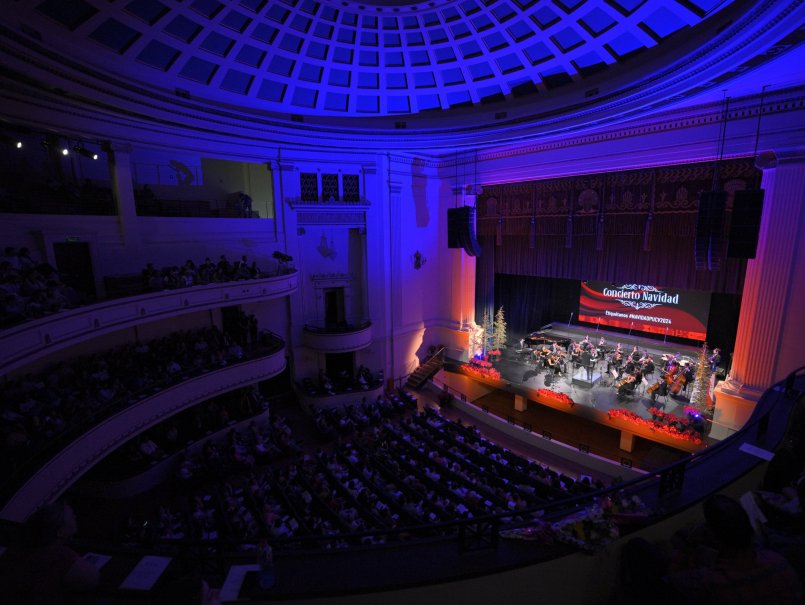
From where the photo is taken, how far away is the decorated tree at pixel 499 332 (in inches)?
667

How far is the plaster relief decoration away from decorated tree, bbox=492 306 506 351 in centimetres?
714

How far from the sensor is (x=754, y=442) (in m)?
4.93

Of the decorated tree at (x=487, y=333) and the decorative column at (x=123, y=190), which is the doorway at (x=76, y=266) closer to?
the decorative column at (x=123, y=190)

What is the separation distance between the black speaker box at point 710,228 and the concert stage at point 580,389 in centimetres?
480

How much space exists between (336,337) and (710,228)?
11262mm

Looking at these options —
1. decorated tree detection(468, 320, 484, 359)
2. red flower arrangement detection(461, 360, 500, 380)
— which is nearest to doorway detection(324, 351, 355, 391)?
red flower arrangement detection(461, 360, 500, 380)

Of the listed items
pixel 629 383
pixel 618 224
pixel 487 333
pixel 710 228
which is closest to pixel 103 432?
pixel 487 333

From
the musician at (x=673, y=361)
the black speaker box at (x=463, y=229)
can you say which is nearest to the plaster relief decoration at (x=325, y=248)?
the black speaker box at (x=463, y=229)

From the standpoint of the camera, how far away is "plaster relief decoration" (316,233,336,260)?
15.5 meters

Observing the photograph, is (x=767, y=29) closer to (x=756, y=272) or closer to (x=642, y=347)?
(x=756, y=272)

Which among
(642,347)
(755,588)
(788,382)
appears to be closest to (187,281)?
(755,588)

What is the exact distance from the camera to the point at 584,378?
48.7ft

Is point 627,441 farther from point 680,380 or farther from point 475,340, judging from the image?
point 475,340

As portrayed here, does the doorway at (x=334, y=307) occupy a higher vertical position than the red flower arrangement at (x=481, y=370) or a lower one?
higher
